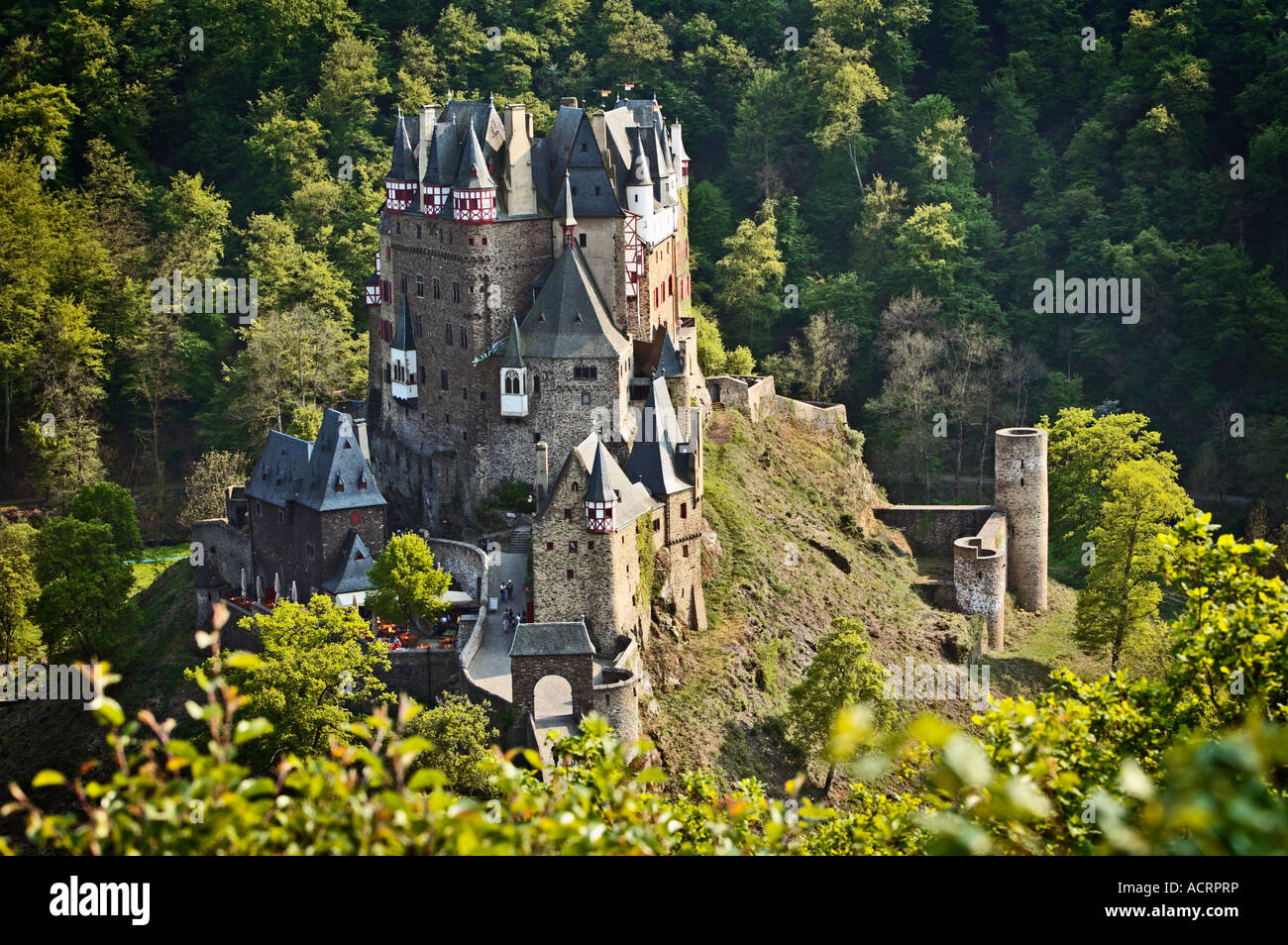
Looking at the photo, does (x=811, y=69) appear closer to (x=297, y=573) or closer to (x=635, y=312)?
(x=635, y=312)

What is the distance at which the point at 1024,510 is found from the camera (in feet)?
201

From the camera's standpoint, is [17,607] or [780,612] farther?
[17,607]

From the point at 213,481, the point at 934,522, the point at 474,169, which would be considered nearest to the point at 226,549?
the point at 213,481

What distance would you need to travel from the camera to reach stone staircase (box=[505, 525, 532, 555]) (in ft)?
168

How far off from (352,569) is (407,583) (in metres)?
2.87

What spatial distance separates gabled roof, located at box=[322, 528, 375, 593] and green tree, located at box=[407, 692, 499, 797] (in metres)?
7.87

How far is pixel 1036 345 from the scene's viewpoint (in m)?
75.9

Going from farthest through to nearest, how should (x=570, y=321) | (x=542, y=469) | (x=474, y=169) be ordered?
(x=474, y=169) → (x=570, y=321) → (x=542, y=469)

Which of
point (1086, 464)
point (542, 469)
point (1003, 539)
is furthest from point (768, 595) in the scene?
point (1086, 464)

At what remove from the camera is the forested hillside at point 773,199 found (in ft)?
236

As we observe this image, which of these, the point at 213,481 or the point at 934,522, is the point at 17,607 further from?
the point at 934,522

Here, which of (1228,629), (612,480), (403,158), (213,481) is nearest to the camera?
(1228,629)

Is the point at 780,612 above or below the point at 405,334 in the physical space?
below

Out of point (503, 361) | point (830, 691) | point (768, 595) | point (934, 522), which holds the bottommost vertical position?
point (830, 691)
